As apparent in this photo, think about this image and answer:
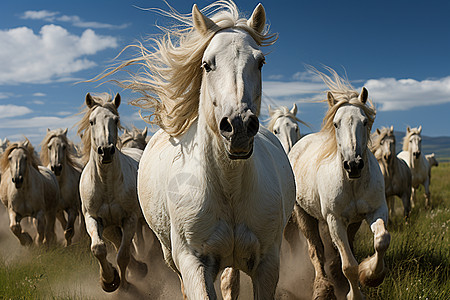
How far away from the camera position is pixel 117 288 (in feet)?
21.0

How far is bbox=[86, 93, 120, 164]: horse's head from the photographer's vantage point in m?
6.25

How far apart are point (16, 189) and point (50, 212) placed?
1.07 meters

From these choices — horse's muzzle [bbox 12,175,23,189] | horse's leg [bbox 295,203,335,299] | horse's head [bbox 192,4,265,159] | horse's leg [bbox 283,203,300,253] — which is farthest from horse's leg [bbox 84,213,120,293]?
horse's muzzle [bbox 12,175,23,189]

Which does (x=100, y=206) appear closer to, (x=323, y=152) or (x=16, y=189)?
(x=323, y=152)

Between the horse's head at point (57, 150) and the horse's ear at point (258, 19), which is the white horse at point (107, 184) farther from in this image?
the horse's ear at point (258, 19)

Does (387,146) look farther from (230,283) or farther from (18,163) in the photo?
(18,163)

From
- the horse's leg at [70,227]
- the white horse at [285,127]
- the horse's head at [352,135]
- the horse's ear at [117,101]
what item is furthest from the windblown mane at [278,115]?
the horse's leg at [70,227]

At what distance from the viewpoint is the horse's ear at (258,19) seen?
324 centimetres

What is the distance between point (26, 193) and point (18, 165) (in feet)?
2.42

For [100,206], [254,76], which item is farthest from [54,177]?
[254,76]

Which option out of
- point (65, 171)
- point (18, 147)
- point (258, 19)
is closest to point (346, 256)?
point (258, 19)

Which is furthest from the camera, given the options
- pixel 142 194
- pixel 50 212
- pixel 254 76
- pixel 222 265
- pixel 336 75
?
pixel 50 212

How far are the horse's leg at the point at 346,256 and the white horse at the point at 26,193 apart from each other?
664 centimetres

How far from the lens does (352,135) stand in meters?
5.23
